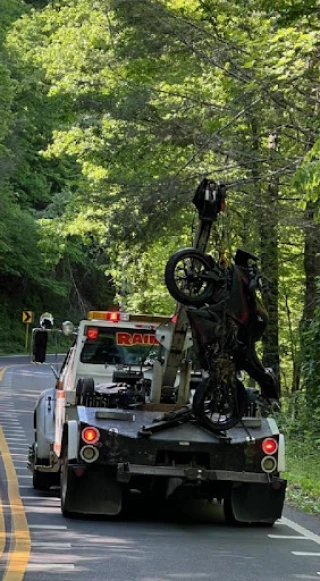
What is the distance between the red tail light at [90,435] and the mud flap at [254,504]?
5.07 ft

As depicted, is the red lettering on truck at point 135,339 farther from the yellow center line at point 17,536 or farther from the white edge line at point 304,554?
the white edge line at point 304,554

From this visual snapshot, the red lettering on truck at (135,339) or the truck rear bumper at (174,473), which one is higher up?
the red lettering on truck at (135,339)

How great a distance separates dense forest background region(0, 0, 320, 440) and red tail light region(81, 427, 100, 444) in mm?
3482

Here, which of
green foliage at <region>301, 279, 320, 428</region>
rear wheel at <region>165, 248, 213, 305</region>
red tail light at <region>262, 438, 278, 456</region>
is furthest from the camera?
green foliage at <region>301, 279, 320, 428</region>

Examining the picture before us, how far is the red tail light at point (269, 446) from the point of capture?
33.5 ft

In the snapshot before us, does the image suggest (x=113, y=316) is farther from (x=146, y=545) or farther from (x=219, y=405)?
(x=146, y=545)

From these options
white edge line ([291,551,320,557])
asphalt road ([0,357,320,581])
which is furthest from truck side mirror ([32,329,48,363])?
white edge line ([291,551,320,557])

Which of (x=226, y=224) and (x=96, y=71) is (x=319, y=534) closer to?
(x=226, y=224)

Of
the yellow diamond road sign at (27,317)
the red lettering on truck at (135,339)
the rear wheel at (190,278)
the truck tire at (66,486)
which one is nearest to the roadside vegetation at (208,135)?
the red lettering on truck at (135,339)

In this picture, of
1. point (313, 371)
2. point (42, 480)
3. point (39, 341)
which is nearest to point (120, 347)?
point (39, 341)

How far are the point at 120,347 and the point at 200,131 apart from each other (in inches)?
337

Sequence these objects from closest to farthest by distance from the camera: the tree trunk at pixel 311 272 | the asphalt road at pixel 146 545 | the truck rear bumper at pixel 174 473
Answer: the asphalt road at pixel 146 545 → the truck rear bumper at pixel 174 473 → the tree trunk at pixel 311 272

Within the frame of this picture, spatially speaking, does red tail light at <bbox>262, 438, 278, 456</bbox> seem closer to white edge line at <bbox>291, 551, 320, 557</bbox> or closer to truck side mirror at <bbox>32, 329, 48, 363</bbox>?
white edge line at <bbox>291, 551, 320, 557</bbox>

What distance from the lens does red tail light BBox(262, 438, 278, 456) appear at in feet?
33.5
